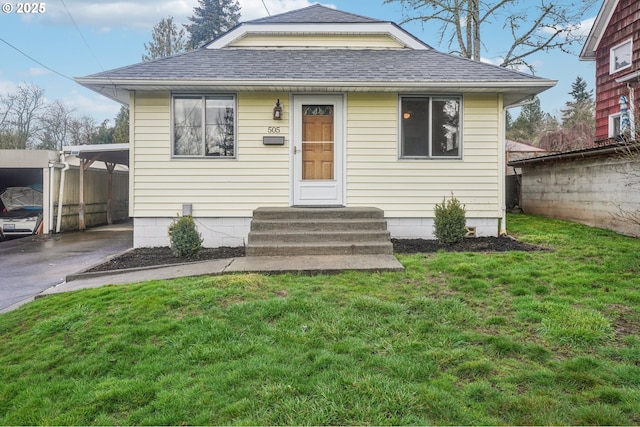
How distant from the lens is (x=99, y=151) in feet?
38.9

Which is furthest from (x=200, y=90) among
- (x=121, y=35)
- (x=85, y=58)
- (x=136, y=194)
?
(x=121, y=35)

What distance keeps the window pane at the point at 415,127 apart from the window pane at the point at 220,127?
11.0 ft

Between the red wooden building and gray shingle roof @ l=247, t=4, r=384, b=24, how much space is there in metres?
7.66

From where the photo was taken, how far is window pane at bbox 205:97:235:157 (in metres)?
7.43

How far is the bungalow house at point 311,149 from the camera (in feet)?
24.2

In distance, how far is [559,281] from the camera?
4340mm

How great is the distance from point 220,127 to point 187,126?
630 mm

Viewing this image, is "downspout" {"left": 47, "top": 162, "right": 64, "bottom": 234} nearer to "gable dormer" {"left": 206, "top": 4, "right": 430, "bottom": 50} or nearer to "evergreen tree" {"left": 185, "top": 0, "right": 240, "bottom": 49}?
"gable dormer" {"left": 206, "top": 4, "right": 430, "bottom": 50}

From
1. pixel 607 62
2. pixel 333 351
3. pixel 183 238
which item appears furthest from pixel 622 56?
pixel 333 351

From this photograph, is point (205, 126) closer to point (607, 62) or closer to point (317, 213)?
point (317, 213)

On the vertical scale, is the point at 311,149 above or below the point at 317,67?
below

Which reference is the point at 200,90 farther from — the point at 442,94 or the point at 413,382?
the point at 413,382

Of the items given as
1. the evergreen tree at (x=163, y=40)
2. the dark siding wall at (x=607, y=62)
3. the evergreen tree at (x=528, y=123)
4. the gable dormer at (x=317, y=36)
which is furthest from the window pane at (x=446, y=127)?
the evergreen tree at (x=528, y=123)

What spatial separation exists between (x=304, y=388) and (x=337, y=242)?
3.86 metres
